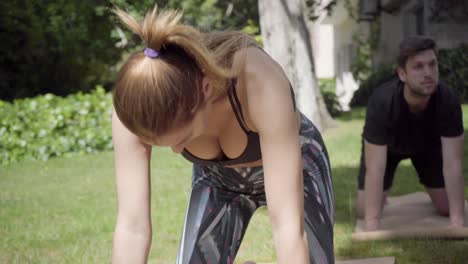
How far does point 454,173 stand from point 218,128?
254 cm

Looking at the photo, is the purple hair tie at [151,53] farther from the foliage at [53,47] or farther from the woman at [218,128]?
the foliage at [53,47]

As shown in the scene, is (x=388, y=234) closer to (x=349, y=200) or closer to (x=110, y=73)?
(x=349, y=200)

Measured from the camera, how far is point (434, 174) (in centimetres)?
485

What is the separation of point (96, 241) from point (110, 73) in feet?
51.3

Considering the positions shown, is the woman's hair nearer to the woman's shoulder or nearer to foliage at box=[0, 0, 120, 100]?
the woman's shoulder

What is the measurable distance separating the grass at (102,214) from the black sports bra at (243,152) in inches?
70.1

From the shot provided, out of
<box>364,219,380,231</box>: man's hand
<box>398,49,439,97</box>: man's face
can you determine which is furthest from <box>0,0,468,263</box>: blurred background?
<box>398,49,439,97</box>: man's face

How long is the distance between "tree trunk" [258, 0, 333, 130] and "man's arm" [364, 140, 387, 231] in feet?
→ 17.6

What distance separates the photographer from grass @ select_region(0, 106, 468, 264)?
4.12 meters

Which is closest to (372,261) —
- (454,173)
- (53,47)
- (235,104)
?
(454,173)

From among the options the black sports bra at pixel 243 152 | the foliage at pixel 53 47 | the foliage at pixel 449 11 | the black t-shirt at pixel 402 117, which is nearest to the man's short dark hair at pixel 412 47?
the black t-shirt at pixel 402 117

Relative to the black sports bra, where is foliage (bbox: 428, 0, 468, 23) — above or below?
below

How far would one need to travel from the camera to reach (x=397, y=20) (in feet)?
51.8

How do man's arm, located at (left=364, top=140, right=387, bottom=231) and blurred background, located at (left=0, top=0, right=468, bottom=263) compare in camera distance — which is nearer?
man's arm, located at (left=364, top=140, right=387, bottom=231)
